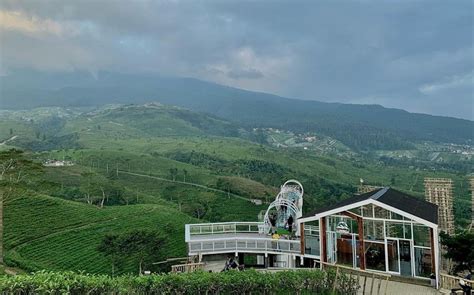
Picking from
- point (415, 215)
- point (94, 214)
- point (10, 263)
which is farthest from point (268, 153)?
point (415, 215)

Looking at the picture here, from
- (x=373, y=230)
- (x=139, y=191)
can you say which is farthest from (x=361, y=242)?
(x=139, y=191)

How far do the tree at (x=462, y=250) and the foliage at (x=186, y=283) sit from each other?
22.5 feet

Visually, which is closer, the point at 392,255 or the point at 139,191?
the point at 392,255

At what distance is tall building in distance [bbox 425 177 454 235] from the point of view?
24.3 metres

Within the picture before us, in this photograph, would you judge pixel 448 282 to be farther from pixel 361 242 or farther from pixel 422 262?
pixel 361 242

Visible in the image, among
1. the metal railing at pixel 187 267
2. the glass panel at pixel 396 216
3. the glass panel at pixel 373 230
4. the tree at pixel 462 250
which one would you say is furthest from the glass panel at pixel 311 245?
the tree at pixel 462 250

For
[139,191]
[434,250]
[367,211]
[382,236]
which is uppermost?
[367,211]

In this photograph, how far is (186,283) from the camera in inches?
415

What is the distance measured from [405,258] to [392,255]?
0.45 metres

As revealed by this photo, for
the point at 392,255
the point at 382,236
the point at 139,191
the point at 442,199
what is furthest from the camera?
the point at 139,191

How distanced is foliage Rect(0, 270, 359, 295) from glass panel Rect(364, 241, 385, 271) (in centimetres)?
311

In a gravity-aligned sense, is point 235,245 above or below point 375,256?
below

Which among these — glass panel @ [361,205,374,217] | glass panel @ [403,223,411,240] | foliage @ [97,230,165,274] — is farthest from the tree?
foliage @ [97,230,165,274]

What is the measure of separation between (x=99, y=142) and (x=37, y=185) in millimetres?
92175
